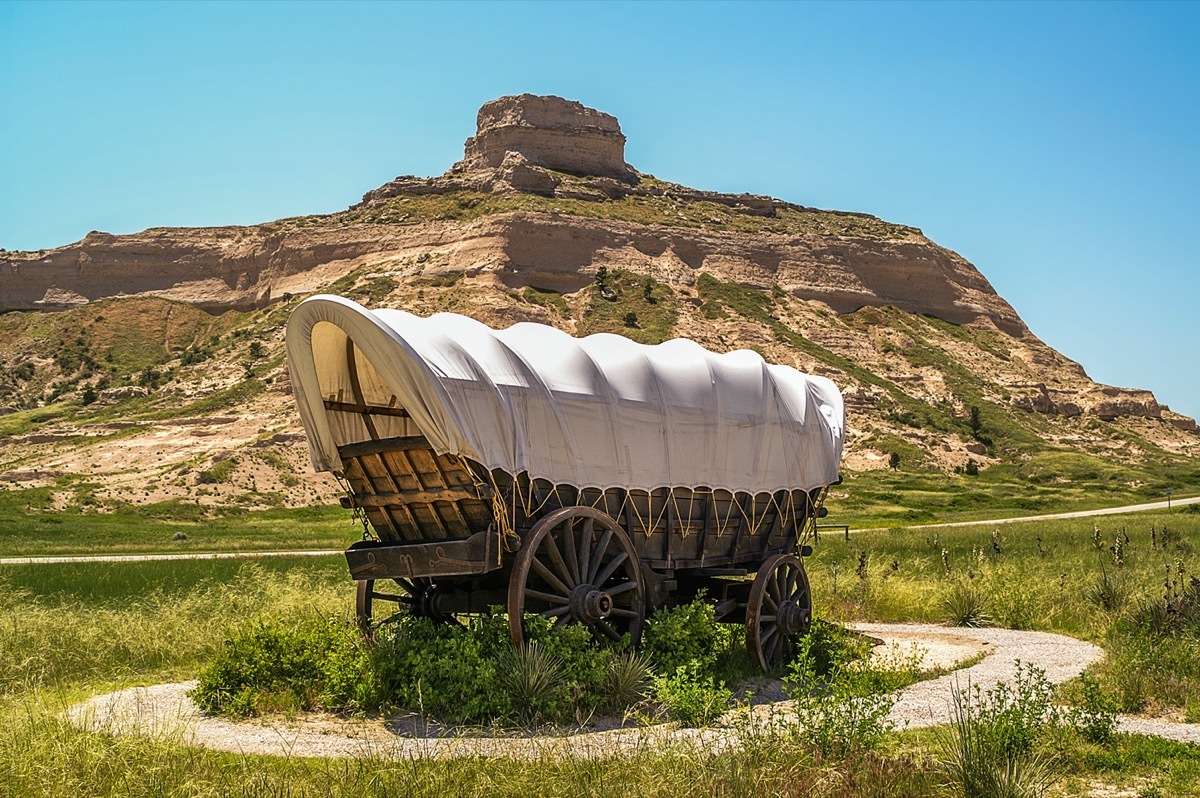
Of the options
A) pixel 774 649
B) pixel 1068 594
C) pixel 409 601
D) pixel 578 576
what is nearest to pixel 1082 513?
pixel 1068 594

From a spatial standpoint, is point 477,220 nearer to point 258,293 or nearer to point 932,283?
point 258,293

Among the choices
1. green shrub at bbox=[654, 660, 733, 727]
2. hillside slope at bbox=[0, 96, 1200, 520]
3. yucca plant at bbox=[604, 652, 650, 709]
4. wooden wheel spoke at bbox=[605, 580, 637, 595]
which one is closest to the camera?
green shrub at bbox=[654, 660, 733, 727]

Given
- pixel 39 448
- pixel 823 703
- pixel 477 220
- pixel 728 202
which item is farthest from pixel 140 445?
pixel 728 202

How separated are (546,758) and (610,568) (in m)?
3.70

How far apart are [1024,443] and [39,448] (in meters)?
73.6

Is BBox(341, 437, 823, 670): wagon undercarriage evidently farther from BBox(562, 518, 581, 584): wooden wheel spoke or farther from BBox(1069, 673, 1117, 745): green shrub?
BBox(1069, 673, 1117, 745): green shrub

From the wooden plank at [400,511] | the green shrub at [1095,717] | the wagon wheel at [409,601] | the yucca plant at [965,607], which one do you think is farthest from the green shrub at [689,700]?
the yucca plant at [965,607]

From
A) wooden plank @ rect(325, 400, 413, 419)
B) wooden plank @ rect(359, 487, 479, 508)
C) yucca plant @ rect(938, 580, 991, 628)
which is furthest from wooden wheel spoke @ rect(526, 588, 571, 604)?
yucca plant @ rect(938, 580, 991, 628)

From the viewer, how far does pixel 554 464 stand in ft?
38.0

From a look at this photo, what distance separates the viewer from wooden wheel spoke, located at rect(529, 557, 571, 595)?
11086 millimetres

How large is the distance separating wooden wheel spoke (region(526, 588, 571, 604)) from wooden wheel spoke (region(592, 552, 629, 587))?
1.35 feet

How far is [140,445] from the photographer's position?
73438 mm

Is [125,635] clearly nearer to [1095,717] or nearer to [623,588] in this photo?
[623,588]

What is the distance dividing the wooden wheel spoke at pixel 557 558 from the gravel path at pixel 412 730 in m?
1.77
